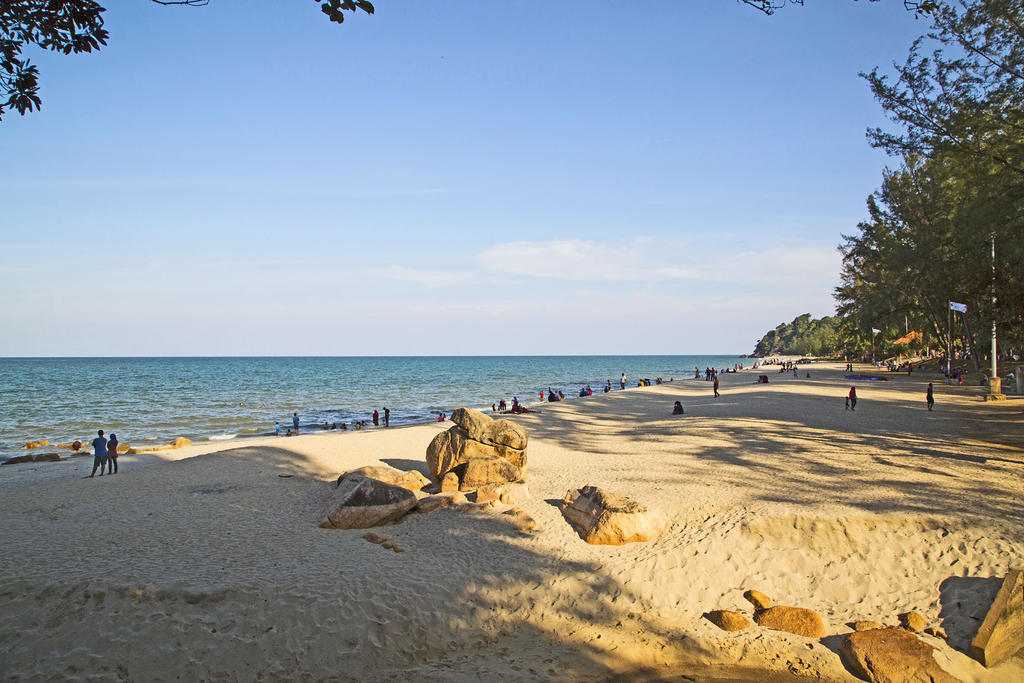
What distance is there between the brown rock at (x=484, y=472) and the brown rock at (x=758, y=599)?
5.92 metres

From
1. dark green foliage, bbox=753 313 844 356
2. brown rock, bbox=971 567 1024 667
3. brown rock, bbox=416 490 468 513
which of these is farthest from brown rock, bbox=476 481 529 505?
dark green foliage, bbox=753 313 844 356

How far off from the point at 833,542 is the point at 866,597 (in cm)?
111

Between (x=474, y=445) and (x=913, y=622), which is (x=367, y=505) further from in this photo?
(x=913, y=622)

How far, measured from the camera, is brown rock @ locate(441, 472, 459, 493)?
13.1 meters

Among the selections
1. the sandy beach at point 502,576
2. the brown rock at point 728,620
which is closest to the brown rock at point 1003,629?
the sandy beach at point 502,576

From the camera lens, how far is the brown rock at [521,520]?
11.0 metres

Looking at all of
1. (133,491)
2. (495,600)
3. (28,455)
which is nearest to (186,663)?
(495,600)

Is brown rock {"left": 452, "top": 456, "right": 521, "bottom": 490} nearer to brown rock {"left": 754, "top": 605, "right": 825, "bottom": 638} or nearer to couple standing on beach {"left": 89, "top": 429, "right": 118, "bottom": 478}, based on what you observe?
brown rock {"left": 754, "top": 605, "right": 825, "bottom": 638}

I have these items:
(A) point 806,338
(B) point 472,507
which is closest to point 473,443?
(B) point 472,507

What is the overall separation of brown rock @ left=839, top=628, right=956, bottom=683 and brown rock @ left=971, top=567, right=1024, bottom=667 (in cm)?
65

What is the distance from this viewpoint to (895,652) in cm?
736

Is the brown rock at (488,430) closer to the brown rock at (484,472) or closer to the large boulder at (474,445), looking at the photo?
the large boulder at (474,445)

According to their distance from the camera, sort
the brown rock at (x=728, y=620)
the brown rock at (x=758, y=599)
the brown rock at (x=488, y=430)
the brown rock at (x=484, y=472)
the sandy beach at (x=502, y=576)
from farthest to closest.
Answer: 1. the brown rock at (x=488, y=430)
2. the brown rock at (x=484, y=472)
3. the brown rock at (x=758, y=599)
4. the brown rock at (x=728, y=620)
5. the sandy beach at (x=502, y=576)

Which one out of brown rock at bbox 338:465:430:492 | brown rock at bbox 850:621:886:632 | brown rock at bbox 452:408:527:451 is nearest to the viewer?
brown rock at bbox 850:621:886:632
